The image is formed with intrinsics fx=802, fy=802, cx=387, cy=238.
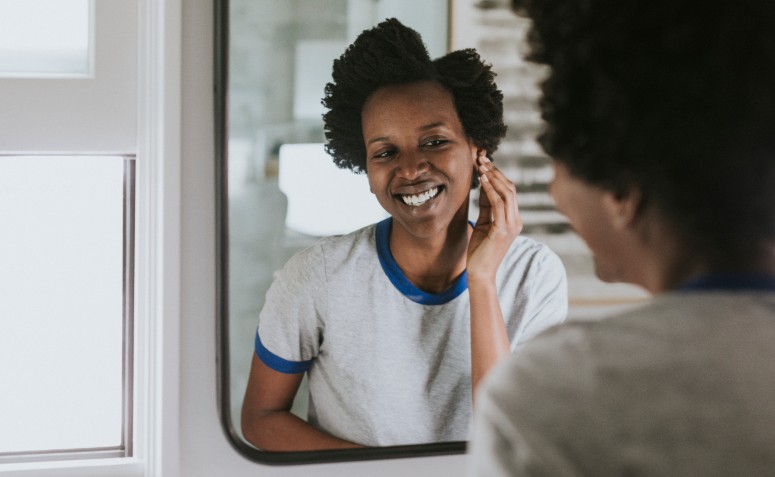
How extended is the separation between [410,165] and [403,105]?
0.09m

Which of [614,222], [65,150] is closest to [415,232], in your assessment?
[65,150]

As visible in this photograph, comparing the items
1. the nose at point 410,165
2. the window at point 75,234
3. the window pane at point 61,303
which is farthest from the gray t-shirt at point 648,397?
the window pane at point 61,303

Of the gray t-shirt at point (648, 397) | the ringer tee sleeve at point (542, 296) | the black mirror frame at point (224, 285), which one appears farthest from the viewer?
the ringer tee sleeve at point (542, 296)

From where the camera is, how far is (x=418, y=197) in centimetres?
122

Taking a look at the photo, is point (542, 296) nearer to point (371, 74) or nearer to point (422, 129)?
point (422, 129)

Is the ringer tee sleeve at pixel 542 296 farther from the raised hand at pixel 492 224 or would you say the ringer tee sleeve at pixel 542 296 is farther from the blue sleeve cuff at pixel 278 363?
the blue sleeve cuff at pixel 278 363

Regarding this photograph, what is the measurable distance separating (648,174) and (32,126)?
3.17ft

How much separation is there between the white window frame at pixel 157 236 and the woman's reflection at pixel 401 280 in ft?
0.42

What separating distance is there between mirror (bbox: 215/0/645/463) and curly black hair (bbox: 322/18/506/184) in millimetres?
14

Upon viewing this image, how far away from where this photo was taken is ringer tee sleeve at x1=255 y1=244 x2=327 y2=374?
→ 121 cm

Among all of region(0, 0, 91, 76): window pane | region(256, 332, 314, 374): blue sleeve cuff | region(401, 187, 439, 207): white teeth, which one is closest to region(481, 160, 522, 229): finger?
region(401, 187, 439, 207): white teeth

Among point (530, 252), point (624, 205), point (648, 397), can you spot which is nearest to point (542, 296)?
point (530, 252)

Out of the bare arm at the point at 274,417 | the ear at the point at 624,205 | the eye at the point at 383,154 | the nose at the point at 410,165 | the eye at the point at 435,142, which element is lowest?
the bare arm at the point at 274,417

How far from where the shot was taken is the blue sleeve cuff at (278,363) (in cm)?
121
